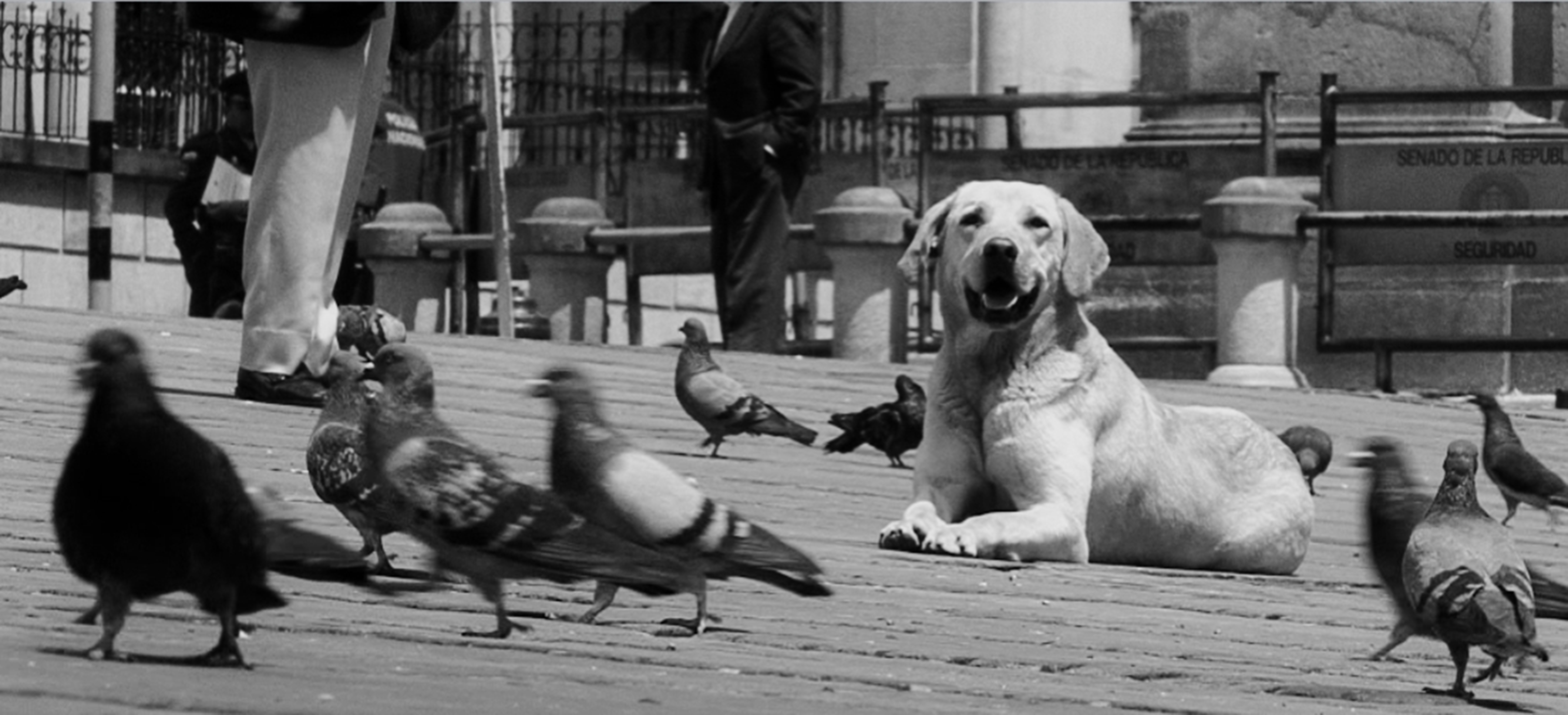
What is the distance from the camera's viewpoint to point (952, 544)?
347 inches

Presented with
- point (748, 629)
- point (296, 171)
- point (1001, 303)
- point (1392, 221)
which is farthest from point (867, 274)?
point (748, 629)

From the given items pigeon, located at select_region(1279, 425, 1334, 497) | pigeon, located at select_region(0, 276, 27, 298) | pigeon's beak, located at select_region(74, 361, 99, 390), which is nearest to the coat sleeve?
pigeon, located at select_region(0, 276, 27, 298)

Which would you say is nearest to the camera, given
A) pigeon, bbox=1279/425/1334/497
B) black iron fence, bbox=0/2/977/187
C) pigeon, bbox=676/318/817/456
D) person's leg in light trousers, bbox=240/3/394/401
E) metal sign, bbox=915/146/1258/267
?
person's leg in light trousers, bbox=240/3/394/401

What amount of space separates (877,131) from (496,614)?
14.4 m

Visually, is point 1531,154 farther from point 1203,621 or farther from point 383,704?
point 383,704

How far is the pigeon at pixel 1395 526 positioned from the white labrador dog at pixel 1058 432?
5.32ft

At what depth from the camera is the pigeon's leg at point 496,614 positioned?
19.3 ft

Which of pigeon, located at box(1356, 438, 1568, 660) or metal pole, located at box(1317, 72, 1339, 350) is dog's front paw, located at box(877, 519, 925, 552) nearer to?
pigeon, located at box(1356, 438, 1568, 660)

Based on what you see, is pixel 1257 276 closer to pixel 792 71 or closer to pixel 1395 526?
pixel 792 71

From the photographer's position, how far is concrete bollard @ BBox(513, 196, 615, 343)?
20.6 meters

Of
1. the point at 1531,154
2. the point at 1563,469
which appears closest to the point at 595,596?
the point at 1563,469

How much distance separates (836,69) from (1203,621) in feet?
90.2

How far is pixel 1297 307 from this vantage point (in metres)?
18.8

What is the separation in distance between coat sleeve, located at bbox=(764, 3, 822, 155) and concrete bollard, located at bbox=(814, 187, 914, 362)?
1.85 metres
